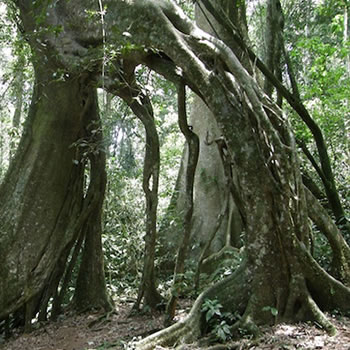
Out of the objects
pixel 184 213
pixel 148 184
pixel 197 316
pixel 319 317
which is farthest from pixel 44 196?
pixel 319 317

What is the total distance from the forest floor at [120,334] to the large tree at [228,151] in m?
0.16

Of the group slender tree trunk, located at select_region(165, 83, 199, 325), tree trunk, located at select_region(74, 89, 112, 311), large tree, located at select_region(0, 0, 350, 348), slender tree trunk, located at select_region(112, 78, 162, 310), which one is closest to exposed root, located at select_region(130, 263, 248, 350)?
large tree, located at select_region(0, 0, 350, 348)

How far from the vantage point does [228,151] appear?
4.29 metres

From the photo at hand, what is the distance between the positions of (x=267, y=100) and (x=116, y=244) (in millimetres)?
4310

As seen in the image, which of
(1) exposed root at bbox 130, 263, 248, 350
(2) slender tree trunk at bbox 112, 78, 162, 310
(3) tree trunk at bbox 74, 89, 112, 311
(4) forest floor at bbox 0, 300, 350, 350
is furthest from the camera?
(3) tree trunk at bbox 74, 89, 112, 311

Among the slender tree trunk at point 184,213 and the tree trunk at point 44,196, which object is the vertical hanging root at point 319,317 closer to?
the slender tree trunk at point 184,213

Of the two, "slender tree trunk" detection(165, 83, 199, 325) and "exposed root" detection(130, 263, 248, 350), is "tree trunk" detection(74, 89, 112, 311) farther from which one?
"exposed root" detection(130, 263, 248, 350)

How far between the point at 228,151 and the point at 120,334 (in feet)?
7.34

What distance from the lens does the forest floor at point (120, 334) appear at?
3396mm

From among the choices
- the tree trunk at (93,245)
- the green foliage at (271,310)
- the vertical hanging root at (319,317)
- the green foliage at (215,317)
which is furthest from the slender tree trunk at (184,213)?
the tree trunk at (93,245)

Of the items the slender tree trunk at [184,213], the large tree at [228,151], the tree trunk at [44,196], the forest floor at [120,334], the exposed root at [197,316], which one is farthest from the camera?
the tree trunk at [44,196]

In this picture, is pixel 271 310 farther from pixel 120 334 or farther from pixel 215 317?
pixel 120 334

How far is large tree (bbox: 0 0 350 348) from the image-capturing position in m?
3.87

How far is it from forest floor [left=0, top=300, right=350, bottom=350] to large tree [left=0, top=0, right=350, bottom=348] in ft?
0.53
